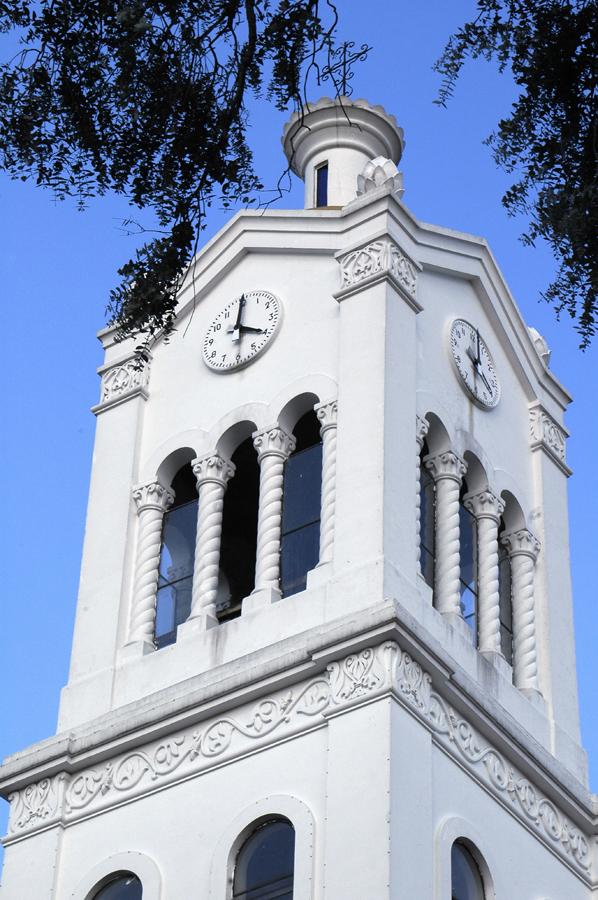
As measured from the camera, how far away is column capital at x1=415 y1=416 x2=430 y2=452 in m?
27.3

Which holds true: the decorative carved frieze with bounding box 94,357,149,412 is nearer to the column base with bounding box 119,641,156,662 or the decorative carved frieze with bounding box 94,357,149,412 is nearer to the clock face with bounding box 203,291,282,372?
the clock face with bounding box 203,291,282,372

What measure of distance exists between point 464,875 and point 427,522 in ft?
16.4

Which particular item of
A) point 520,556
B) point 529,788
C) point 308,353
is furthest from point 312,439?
point 529,788

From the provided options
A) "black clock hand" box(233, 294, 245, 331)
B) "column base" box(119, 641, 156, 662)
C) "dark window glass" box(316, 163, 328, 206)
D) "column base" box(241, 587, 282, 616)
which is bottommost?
"column base" box(241, 587, 282, 616)

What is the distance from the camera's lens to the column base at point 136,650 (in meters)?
27.0

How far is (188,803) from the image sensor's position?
81.7ft

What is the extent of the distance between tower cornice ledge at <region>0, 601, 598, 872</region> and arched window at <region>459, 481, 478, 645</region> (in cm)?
211

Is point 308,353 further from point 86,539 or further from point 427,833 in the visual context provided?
point 427,833

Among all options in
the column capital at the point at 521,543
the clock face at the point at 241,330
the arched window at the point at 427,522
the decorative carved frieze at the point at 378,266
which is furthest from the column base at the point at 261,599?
the decorative carved frieze at the point at 378,266

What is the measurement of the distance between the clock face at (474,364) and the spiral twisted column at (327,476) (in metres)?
2.33

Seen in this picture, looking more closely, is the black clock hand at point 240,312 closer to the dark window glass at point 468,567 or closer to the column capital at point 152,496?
the column capital at point 152,496

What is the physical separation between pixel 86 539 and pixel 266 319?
3.71 meters

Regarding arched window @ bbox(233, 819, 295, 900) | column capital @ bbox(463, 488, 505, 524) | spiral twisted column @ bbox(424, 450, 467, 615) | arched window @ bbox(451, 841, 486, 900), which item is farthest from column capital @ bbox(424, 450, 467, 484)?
arched window @ bbox(233, 819, 295, 900)

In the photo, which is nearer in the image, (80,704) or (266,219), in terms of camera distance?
(80,704)
